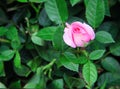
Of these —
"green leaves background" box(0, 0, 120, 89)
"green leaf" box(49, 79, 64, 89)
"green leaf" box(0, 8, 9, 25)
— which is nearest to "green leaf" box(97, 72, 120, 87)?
"green leaves background" box(0, 0, 120, 89)

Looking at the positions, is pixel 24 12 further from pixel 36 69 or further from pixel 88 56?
pixel 88 56

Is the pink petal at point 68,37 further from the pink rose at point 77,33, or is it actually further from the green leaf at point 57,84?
the green leaf at point 57,84

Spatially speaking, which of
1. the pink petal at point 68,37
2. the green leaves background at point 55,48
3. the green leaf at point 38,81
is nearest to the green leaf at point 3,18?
the green leaves background at point 55,48

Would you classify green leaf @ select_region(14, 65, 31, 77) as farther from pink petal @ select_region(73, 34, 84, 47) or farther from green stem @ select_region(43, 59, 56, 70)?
pink petal @ select_region(73, 34, 84, 47)

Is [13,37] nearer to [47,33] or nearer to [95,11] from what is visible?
[47,33]

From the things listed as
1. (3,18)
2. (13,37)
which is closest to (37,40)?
(13,37)
